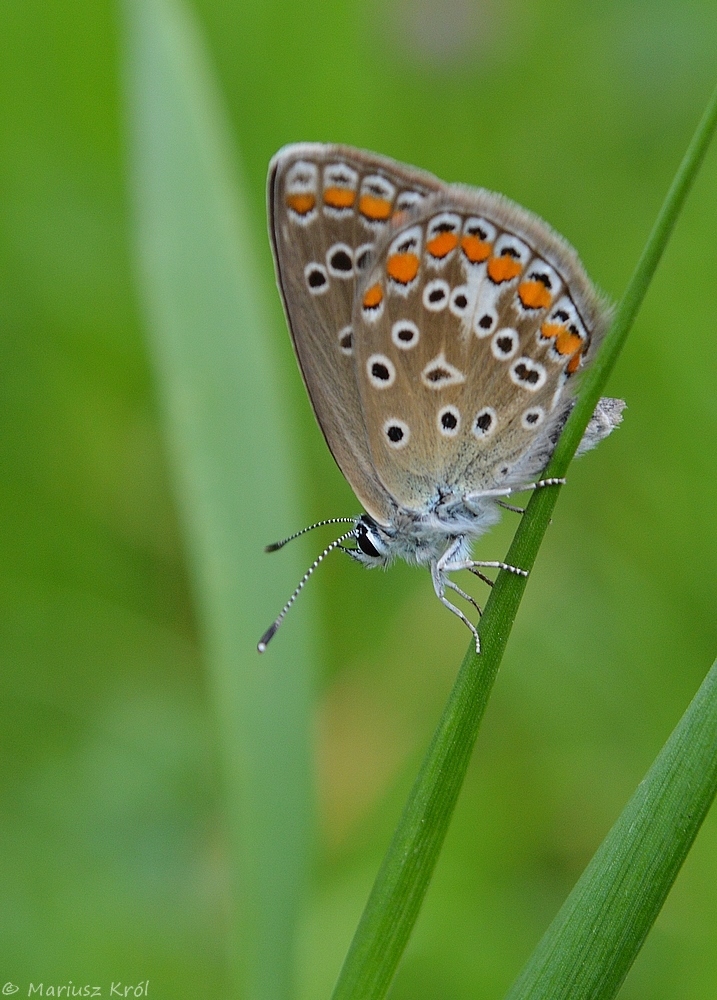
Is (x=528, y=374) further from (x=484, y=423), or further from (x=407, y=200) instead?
(x=407, y=200)

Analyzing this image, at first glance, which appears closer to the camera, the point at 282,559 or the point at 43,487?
the point at 282,559

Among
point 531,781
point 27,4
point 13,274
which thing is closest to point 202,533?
point 531,781

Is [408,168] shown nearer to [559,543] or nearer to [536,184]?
[559,543]

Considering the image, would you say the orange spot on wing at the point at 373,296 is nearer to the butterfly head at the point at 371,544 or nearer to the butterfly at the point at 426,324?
the butterfly at the point at 426,324

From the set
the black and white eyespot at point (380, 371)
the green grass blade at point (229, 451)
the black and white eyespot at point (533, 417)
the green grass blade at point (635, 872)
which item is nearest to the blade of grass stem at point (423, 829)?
the green grass blade at point (635, 872)

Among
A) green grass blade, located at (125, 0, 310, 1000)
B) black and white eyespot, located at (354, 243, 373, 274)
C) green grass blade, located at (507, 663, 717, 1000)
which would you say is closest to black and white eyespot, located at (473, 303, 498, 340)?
black and white eyespot, located at (354, 243, 373, 274)

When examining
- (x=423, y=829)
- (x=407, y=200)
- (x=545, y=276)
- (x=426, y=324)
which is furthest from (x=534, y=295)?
(x=423, y=829)

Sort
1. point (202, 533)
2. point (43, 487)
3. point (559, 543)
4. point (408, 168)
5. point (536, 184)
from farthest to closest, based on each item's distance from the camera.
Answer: point (536, 184), point (43, 487), point (559, 543), point (408, 168), point (202, 533)
